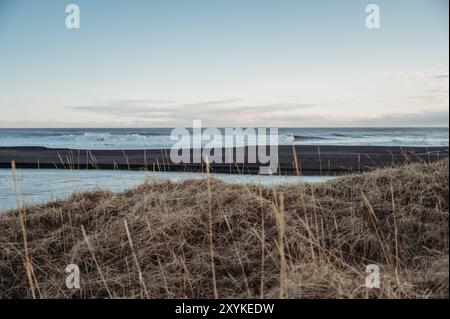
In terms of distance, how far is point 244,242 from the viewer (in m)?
4.92

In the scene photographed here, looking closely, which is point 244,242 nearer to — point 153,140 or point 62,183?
point 62,183

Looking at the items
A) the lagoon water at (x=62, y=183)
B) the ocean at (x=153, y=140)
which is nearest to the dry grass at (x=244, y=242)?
the lagoon water at (x=62, y=183)

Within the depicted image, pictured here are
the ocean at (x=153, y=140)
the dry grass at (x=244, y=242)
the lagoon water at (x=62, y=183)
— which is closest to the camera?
the dry grass at (x=244, y=242)

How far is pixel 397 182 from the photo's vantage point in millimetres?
5871

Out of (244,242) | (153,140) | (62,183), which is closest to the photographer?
(244,242)

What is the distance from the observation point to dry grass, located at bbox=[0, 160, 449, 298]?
12.3ft

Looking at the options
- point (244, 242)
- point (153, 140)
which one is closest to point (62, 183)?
point (244, 242)

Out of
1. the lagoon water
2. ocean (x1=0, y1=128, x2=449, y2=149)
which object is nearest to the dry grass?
the lagoon water

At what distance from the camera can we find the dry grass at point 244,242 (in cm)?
375

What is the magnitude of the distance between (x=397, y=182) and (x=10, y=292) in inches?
205

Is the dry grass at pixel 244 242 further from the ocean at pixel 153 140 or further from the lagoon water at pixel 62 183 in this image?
the ocean at pixel 153 140

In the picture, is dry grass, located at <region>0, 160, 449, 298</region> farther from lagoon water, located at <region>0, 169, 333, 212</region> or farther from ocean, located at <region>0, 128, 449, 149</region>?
ocean, located at <region>0, 128, 449, 149</region>
